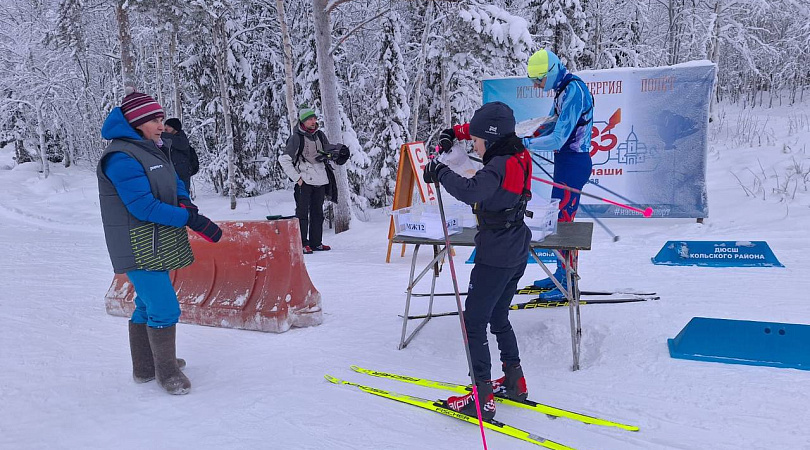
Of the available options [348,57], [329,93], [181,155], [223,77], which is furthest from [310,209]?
[348,57]

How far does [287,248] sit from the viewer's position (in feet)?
15.9

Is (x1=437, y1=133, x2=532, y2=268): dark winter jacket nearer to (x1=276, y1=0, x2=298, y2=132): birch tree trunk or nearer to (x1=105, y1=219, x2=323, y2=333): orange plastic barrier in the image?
(x1=105, y1=219, x2=323, y2=333): orange plastic barrier

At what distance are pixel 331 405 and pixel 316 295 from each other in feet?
5.80

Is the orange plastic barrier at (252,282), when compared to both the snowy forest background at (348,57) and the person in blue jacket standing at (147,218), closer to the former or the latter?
the person in blue jacket standing at (147,218)

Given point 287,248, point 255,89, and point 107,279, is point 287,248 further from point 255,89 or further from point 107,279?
point 255,89

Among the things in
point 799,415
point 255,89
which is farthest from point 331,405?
point 255,89

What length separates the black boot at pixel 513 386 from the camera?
3.36 metres

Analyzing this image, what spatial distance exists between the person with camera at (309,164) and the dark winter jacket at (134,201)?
15.1 feet

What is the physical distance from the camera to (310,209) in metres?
8.45

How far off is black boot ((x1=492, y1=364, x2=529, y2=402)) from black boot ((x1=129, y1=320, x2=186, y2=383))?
7.89ft

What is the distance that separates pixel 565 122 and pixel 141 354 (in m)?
3.92

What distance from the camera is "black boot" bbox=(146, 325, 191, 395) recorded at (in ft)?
11.7

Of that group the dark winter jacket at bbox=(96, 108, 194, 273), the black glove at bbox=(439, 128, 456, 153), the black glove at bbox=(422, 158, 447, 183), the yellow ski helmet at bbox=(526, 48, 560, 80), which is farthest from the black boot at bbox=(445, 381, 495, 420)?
the yellow ski helmet at bbox=(526, 48, 560, 80)

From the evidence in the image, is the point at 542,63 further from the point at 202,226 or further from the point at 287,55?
the point at 287,55
